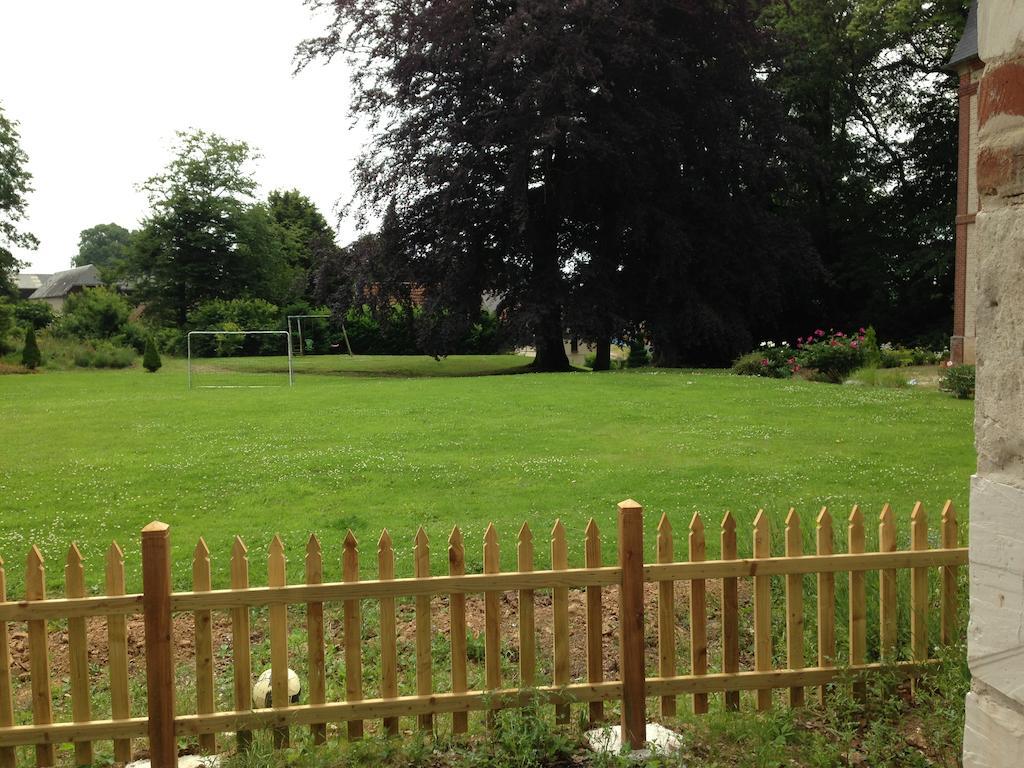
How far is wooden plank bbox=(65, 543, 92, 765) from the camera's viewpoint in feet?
12.6

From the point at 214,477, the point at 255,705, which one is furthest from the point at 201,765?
the point at 214,477

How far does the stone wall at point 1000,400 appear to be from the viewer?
2.25 metres

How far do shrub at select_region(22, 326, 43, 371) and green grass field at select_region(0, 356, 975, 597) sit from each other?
16.8 metres

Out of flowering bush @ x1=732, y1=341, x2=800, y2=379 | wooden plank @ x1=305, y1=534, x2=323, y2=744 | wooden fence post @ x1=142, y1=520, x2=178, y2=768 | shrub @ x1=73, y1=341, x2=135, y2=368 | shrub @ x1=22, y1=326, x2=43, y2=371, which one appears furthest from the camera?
shrub @ x1=73, y1=341, x2=135, y2=368

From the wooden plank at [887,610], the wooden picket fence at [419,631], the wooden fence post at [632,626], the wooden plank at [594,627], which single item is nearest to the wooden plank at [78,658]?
the wooden picket fence at [419,631]

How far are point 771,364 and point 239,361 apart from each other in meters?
22.7

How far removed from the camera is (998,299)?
2295mm

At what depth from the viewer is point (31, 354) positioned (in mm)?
33875

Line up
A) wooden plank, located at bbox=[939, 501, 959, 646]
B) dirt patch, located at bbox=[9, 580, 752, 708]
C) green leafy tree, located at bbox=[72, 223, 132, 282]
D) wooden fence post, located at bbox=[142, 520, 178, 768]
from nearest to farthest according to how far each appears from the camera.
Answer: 1. wooden fence post, located at bbox=[142, 520, 178, 768]
2. wooden plank, located at bbox=[939, 501, 959, 646]
3. dirt patch, located at bbox=[9, 580, 752, 708]
4. green leafy tree, located at bbox=[72, 223, 132, 282]

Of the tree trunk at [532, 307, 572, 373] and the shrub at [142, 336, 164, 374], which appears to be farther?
the shrub at [142, 336, 164, 374]

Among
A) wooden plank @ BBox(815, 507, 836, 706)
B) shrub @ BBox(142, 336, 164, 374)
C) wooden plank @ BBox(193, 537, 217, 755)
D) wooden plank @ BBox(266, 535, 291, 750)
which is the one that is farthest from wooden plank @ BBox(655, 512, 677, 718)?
shrub @ BBox(142, 336, 164, 374)

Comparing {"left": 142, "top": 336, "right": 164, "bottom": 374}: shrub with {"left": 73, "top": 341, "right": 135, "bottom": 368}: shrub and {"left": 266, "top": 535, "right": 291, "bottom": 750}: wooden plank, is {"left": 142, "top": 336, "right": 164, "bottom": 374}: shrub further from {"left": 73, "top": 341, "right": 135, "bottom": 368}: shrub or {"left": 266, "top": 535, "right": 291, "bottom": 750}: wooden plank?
{"left": 266, "top": 535, "right": 291, "bottom": 750}: wooden plank

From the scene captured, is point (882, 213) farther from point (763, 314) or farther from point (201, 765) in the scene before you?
point (201, 765)

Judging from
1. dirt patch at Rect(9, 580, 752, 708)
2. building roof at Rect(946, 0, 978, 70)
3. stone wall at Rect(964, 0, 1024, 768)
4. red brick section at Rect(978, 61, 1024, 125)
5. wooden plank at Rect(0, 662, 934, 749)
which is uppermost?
building roof at Rect(946, 0, 978, 70)
